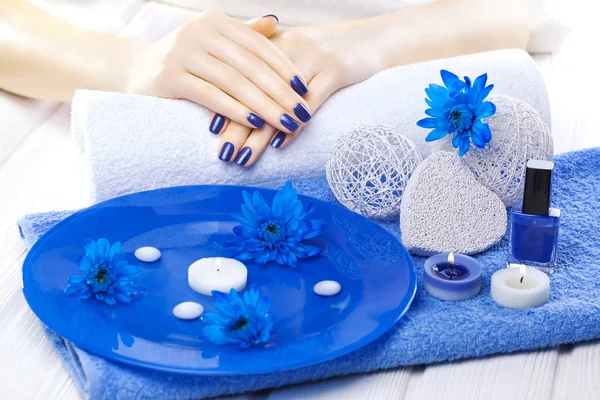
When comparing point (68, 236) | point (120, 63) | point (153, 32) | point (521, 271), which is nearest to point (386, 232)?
point (521, 271)

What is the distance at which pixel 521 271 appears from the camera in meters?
0.87

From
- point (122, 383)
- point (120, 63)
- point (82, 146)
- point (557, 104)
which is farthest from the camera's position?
point (557, 104)

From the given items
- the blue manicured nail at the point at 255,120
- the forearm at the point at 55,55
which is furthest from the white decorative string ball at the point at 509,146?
the forearm at the point at 55,55

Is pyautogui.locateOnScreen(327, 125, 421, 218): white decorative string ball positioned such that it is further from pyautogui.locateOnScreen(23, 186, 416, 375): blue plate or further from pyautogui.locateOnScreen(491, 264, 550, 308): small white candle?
pyautogui.locateOnScreen(491, 264, 550, 308): small white candle

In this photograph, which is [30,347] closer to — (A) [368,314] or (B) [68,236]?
(B) [68,236]

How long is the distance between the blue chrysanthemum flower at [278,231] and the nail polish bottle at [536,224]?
199 millimetres

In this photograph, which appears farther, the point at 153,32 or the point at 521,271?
the point at 153,32

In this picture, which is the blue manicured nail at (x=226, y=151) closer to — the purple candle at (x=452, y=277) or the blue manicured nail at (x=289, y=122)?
the blue manicured nail at (x=289, y=122)

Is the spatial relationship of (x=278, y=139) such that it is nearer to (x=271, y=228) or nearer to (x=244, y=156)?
(x=244, y=156)

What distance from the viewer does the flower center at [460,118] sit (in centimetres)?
95

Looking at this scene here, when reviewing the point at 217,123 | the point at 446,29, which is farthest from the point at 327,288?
the point at 446,29

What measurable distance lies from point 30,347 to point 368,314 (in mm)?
308

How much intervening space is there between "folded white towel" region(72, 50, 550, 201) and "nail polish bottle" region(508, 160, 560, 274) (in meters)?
0.23

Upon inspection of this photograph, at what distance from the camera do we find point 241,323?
2.52 ft
